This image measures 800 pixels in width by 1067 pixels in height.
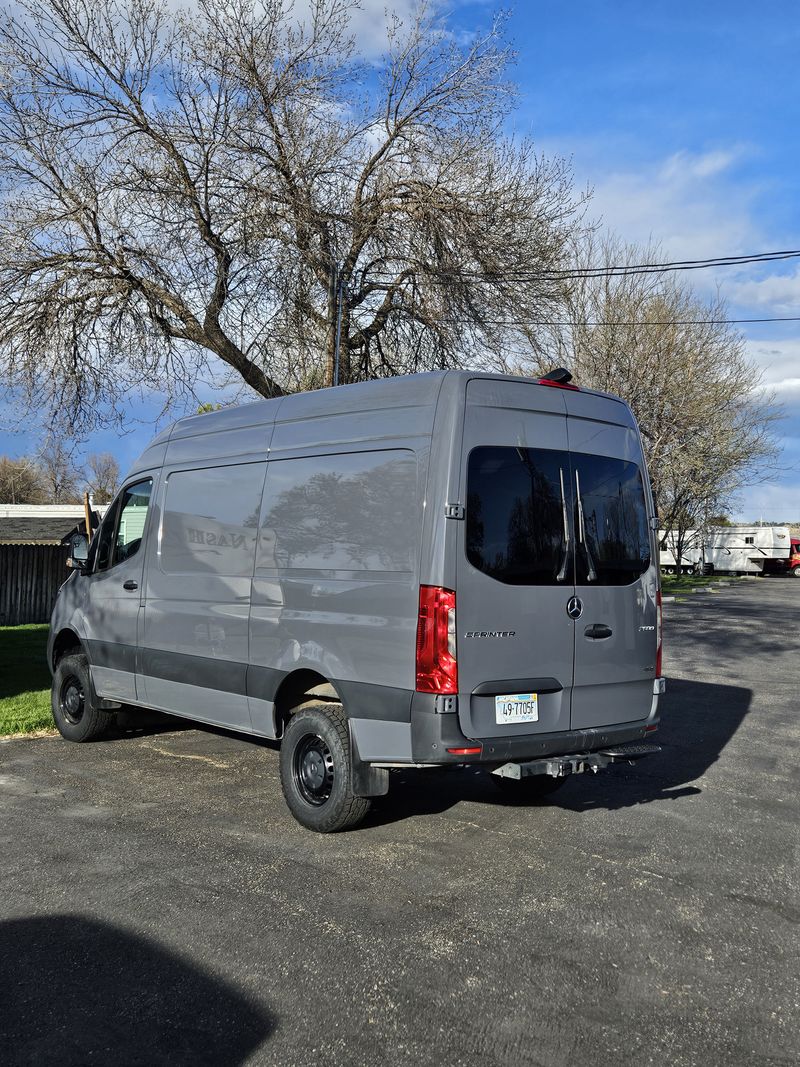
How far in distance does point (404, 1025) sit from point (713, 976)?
1.38 m

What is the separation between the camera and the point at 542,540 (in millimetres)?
5613

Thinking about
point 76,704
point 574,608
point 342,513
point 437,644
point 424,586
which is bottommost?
point 76,704

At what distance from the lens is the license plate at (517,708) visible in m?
5.32

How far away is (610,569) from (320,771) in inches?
84.5

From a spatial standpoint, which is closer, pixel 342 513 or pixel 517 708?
pixel 517 708

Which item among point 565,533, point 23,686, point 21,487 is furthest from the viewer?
point 21,487

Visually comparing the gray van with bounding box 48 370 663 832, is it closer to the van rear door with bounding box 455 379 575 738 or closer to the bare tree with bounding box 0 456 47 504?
the van rear door with bounding box 455 379 575 738

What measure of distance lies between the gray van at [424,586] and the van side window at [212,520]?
0.07 feet

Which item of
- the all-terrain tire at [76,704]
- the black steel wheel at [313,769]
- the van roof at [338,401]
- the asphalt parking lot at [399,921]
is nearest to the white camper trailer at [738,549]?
the all-terrain tire at [76,704]

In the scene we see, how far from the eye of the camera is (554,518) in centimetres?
569

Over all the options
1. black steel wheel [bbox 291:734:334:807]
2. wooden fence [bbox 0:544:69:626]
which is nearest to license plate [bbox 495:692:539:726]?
black steel wheel [bbox 291:734:334:807]

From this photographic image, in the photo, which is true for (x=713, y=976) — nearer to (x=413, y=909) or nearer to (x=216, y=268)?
(x=413, y=909)

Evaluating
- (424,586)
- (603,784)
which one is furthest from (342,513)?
(603,784)

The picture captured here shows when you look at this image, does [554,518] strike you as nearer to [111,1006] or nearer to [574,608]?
[574,608]
